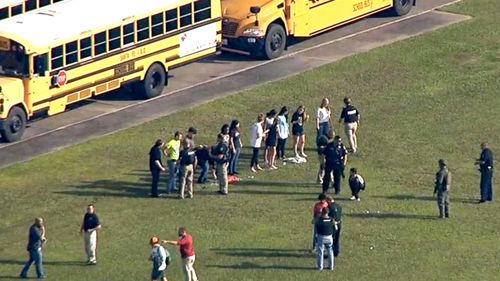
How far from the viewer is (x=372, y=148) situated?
161ft

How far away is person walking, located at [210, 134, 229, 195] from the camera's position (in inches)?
1784

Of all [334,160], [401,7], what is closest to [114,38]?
[334,160]

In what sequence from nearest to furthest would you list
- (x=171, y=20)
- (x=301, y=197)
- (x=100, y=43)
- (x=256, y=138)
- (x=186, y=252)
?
(x=186, y=252)
(x=301, y=197)
(x=256, y=138)
(x=100, y=43)
(x=171, y=20)

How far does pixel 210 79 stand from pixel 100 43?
522cm

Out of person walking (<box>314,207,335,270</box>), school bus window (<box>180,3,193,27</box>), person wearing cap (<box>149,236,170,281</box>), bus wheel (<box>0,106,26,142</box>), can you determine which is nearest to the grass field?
person walking (<box>314,207,335,270</box>)

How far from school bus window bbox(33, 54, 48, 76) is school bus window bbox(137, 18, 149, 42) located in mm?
3656

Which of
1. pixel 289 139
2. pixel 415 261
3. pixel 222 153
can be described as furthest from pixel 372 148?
pixel 415 261

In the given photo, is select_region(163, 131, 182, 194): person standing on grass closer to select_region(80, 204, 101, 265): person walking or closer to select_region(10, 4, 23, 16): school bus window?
select_region(80, 204, 101, 265): person walking

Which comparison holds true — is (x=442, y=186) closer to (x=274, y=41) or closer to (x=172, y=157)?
(x=172, y=157)

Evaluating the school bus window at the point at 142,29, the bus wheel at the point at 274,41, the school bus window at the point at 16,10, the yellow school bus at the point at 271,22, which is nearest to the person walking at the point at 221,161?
the school bus window at the point at 142,29

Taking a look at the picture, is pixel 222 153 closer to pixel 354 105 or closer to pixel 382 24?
pixel 354 105

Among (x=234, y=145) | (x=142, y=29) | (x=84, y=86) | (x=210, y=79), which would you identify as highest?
(x=142, y=29)

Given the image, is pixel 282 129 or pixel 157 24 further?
pixel 157 24

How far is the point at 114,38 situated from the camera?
51.6m
